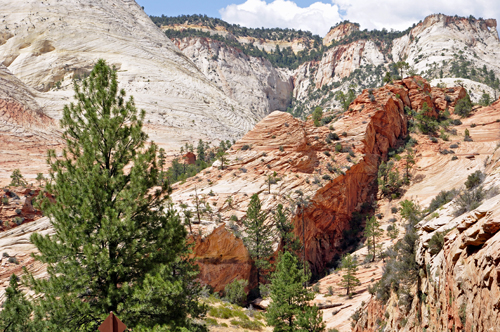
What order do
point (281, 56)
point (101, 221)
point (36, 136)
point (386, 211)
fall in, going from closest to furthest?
point (101, 221) → point (386, 211) → point (36, 136) → point (281, 56)

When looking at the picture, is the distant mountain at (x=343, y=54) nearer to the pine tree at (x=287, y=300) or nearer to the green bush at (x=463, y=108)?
the green bush at (x=463, y=108)

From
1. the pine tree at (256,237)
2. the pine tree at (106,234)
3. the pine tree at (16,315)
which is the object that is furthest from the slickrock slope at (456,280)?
the pine tree at (256,237)

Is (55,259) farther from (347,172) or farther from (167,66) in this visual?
(167,66)

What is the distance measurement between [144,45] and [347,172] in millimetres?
73463

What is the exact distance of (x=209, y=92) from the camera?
89.2 meters

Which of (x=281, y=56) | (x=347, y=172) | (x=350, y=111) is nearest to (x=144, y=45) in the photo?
(x=350, y=111)

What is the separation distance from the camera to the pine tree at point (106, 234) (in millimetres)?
8336

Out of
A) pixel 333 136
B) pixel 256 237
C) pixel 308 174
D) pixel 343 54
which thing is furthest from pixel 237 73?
pixel 256 237

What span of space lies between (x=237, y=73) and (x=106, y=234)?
128609 mm

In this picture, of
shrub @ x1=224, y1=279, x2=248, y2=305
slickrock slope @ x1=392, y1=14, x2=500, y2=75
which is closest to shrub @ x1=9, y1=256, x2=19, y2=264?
shrub @ x1=224, y1=279, x2=248, y2=305

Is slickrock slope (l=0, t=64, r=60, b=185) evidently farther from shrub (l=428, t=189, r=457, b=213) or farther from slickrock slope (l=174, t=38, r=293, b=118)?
slickrock slope (l=174, t=38, r=293, b=118)

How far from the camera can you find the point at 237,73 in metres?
132

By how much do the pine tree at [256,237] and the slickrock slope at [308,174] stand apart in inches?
58.1

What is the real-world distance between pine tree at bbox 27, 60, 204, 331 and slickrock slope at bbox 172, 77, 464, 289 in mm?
21834
